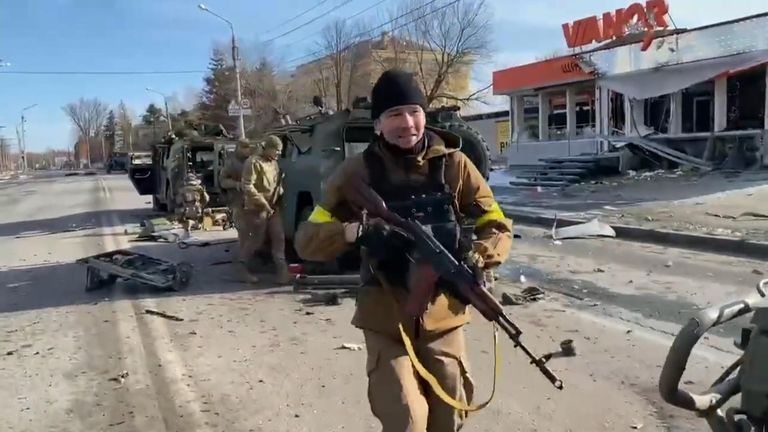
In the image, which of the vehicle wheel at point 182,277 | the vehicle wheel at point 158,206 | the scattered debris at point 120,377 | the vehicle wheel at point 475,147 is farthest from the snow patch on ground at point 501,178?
the scattered debris at point 120,377

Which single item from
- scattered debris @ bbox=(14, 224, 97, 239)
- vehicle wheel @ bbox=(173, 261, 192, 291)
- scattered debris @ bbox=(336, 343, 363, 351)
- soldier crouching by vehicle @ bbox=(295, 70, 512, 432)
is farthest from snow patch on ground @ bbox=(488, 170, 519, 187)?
soldier crouching by vehicle @ bbox=(295, 70, 512, 432)

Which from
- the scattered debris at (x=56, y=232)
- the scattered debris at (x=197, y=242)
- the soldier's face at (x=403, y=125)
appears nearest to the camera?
the soldier's face at (x=403, y=125)

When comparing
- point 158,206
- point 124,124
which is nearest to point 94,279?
point 158,206

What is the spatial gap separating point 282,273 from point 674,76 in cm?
1976

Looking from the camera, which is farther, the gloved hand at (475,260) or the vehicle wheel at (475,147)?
the vehicle wheel at (475,147)

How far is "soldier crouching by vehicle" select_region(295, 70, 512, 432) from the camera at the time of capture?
280 cm

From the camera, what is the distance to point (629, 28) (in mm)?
27234

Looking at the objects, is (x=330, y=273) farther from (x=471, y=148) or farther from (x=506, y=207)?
(x=506, y=207)

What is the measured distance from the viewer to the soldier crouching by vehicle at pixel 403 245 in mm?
2797

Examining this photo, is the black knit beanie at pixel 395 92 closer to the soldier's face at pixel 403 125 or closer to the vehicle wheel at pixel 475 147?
the soldier's face at pixel 403 125

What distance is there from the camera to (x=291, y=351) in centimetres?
584

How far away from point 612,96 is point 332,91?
84.7 feet

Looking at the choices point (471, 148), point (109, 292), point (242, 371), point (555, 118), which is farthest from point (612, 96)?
point (242, 371)

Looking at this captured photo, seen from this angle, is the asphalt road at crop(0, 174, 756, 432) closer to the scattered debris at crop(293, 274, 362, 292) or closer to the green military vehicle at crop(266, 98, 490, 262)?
the scattered debris at crop(293, 274, 362, 292)
